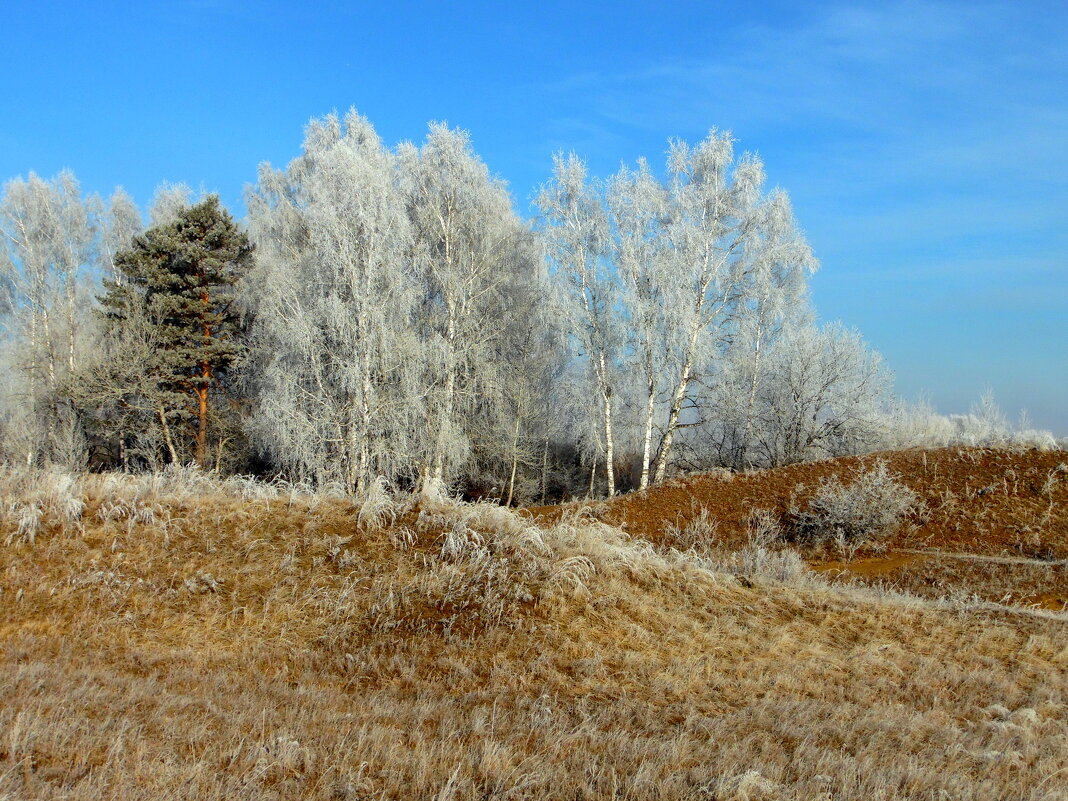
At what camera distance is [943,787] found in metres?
3.83

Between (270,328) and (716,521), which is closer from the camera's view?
(716,521)

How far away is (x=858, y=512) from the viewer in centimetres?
1377

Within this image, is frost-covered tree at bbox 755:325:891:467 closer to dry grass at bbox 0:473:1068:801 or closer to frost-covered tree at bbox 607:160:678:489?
frost-covered tree at bbox 607:160:678:489

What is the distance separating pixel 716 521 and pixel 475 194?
12.6m

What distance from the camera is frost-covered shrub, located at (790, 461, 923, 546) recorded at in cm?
1382

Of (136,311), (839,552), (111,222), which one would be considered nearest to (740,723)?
(839,552)

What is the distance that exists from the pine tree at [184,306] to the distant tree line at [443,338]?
0.09 meters

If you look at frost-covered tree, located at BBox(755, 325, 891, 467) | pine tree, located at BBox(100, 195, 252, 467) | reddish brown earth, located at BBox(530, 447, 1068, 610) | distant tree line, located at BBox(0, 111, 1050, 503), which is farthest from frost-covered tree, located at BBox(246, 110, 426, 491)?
frost-covered tree, located at BBox(755, 325, 891, 467)

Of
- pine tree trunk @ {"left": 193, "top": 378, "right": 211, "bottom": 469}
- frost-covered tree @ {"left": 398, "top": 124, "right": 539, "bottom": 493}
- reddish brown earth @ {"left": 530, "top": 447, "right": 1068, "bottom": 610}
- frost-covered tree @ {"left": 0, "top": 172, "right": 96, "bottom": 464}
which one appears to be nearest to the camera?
reddish brown earth @ {"left": 530, "top": 447, "right": 1068, "bottom": 610}

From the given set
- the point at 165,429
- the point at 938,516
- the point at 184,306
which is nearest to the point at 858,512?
the point at 938,516

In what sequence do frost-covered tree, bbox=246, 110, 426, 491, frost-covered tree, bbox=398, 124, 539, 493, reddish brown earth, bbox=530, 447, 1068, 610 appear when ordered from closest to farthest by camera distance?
reddish brown earth, bbox=530, 447, 1068, 610, frost-covered tree, bbox=246, 110, 426, 491, frost-covered tree, bbox=398, 124, 539, 493

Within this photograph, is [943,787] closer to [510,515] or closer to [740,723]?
[740,723]

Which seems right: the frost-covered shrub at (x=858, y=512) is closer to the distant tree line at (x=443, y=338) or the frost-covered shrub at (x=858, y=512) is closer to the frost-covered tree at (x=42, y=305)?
the distant tree line at (x=443, y=338)

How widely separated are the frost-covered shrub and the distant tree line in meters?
7.07
